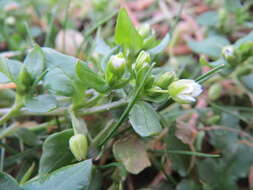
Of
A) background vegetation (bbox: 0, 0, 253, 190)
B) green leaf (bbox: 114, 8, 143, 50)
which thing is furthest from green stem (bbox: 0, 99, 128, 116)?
green leaf (bbox: 114, 8, 143, 50)

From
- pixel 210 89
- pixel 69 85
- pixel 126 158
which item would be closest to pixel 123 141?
pixel 126 158

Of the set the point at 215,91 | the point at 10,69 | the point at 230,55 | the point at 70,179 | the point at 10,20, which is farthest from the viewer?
the point at 10,20

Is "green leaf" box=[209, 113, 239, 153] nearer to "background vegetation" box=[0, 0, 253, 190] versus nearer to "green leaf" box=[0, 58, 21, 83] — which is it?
"background vegetation" box=[0, 0, 253, 190]

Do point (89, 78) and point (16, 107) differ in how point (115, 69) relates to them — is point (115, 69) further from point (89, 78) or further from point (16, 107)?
point (16, 107)

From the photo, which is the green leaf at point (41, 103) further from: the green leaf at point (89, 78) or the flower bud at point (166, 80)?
the flower bud at point (166, 80)

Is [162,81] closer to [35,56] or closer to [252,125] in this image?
[35,56]

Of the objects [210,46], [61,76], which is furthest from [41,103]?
[210,46]
